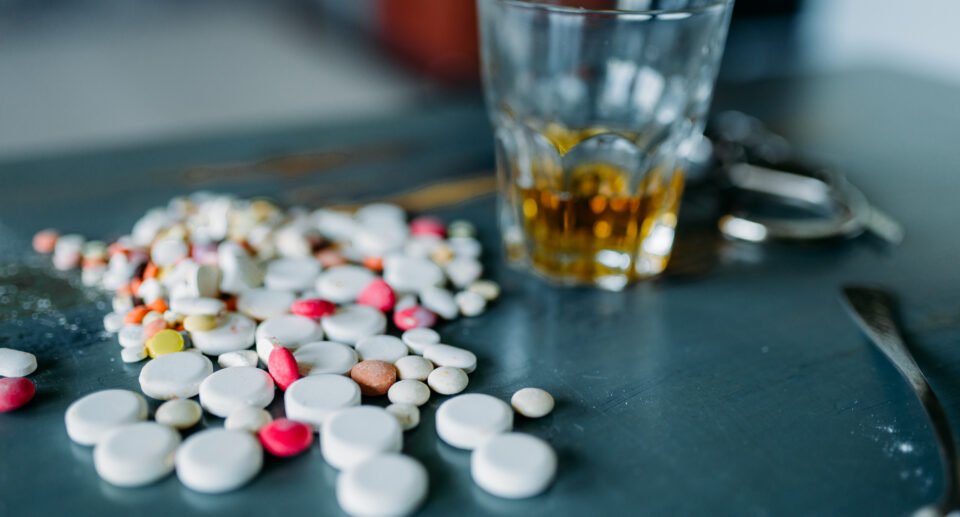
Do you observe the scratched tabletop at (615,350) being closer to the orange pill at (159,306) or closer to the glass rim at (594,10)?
the orange pill at (159,306)

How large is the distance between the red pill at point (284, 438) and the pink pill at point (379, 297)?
5.7 inches

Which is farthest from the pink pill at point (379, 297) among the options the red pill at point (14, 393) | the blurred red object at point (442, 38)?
the blurred red object at point (442, 38)

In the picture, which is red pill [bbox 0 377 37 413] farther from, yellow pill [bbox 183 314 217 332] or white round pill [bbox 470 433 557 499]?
white round pill [bbox 470 433 557 499]

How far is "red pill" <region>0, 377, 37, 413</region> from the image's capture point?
0.43m

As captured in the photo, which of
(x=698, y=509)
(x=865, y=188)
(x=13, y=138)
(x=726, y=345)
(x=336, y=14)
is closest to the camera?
(x=698, y=509)

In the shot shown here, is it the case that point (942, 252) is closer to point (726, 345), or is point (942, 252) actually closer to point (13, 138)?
point (726, 345)

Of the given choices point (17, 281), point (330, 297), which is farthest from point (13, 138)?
point (330, 297)

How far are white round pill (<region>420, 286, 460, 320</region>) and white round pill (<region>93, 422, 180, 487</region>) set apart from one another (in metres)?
0.20

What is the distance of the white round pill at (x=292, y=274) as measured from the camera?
0.56m

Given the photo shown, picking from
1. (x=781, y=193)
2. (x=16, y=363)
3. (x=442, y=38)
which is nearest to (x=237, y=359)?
(x=16, y=363)

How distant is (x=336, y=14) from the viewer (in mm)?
3695

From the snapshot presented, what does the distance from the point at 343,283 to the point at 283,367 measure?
0.13m

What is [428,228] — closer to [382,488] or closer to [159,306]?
[159,306]

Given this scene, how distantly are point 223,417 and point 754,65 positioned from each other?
2304mm
